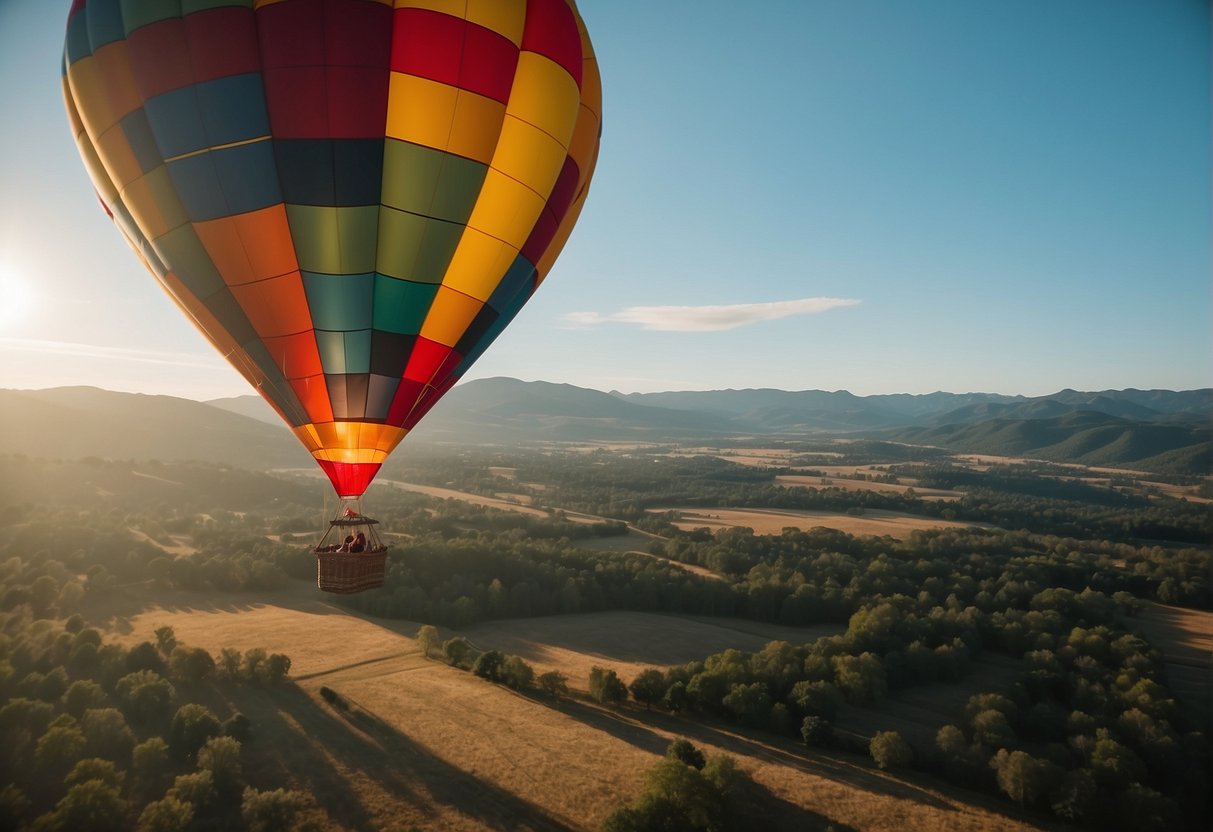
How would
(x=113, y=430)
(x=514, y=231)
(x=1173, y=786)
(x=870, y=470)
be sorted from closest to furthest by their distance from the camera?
(x=514, y=231) → (x=1173, y=786) → (x=113, y=430) → (x=870, y=470)

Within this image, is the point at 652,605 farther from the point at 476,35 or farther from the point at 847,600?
the point at 476,35

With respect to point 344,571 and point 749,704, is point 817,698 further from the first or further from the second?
point 344,571

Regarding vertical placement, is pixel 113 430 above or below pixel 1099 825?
above

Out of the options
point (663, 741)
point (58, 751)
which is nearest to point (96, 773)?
point (58, 751)

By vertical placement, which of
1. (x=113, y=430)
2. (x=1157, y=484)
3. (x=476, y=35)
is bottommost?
(x=1157, y=484)

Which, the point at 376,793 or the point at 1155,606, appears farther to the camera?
the point at 1155,606

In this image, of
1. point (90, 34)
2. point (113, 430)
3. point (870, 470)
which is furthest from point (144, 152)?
point (870, 470)

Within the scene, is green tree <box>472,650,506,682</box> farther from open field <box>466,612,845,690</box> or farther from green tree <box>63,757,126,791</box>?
green tree <box>63,757,126,791</box>

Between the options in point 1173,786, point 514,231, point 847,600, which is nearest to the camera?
point 514,231
